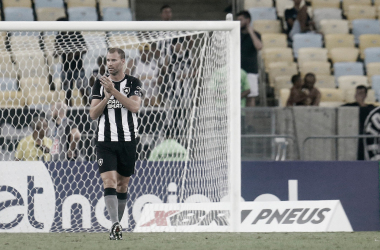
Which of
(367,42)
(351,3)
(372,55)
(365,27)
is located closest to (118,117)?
(372,55)

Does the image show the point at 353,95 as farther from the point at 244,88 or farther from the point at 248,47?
the point at 244,88

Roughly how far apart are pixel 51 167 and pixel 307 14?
260 inches

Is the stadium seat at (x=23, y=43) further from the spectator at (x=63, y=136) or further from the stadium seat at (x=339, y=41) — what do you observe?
the stadium seat at (x=339, y=41)

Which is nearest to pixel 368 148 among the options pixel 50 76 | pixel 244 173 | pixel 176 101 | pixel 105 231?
pixel 244 173

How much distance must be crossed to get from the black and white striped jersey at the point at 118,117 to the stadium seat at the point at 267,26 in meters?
6.87

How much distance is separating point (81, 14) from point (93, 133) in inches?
173

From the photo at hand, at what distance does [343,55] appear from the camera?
11.8 meters

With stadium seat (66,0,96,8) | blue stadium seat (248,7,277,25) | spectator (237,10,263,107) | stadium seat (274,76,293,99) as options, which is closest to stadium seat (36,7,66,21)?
stadium seat (66,0,96,8)

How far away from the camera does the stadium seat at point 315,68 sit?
1116cm

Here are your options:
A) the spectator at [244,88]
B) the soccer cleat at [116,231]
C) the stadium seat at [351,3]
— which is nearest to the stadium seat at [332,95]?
the spectator at [244,88]

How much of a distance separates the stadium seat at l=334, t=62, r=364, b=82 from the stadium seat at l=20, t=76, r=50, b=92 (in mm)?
5333

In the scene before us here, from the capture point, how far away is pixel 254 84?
9828mm

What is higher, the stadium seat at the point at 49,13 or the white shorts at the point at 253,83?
the stadium seat at the point at 49,13

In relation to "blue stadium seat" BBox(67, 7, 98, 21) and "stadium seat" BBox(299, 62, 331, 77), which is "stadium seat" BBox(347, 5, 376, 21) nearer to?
"stadium seat" BBox(299, 62, 331, 77)
